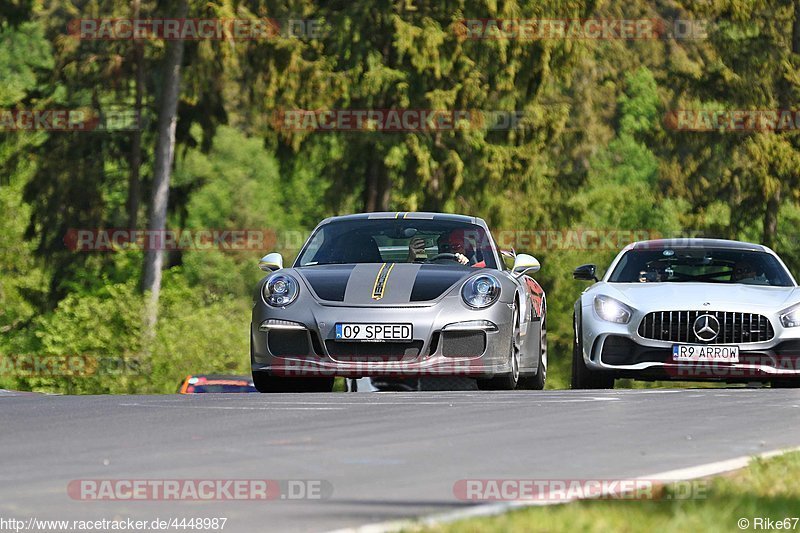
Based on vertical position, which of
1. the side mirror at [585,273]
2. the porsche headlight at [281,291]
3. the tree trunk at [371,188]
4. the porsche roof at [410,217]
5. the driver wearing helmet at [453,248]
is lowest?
the tree trunk at [371,188]

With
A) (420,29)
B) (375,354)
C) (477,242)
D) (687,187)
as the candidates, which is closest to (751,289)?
(477,242)

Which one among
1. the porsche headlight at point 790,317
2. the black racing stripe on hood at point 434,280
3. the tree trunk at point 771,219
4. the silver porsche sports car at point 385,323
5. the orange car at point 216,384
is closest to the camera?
the silver porsche sports car at point 385,323

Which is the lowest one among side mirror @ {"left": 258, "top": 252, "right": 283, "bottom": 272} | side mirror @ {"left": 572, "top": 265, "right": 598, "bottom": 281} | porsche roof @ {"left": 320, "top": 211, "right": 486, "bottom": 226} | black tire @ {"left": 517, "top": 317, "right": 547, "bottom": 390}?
black tire @ {"left": 517, "top": 317, "right": 547, "bottom": 390}

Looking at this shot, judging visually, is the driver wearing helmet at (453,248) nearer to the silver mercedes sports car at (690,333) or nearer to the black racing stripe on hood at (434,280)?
the black racing stripe on hood at (434,280)

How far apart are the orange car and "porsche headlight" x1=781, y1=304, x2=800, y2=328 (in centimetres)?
1204

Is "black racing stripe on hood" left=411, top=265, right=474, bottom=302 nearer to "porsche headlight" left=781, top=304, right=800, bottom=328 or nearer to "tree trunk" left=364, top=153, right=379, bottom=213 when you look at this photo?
"porsche headlight" left=781, top=304, right=800, bottom=328

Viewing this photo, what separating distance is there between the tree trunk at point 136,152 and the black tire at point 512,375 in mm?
28057

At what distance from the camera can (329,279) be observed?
13391mm

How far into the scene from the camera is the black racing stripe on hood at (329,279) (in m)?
13.1

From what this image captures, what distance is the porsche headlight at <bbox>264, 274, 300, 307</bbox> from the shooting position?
1323 cm

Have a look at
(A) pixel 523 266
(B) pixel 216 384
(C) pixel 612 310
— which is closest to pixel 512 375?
(A) pixel 523 266

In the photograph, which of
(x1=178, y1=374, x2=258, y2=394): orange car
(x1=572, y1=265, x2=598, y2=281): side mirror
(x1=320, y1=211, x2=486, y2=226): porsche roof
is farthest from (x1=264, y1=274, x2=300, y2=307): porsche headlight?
(x1=178, y1=374, x2=258, y2=394): orange car

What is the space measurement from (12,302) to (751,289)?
49629 mm

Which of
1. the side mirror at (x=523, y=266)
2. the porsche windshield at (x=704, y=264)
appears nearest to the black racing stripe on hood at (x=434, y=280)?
the side mirror at (x=523, y=266)
